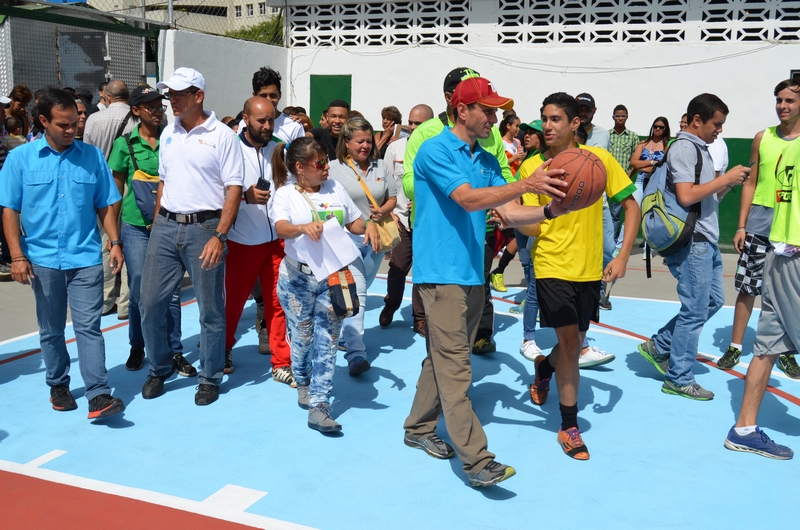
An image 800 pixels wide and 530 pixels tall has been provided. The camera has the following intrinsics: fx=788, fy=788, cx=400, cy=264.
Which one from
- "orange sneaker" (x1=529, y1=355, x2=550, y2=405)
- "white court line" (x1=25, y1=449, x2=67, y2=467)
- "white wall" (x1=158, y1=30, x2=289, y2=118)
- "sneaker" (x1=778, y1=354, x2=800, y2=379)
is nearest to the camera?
"white court line" (x1=25, y1=449, x2=67, y2=467)

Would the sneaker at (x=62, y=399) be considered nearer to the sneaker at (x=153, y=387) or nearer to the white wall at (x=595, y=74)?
the sneaker at (x=153, y=387)

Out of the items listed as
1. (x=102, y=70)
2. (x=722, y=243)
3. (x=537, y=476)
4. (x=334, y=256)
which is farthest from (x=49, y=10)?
(x=722, y=243)

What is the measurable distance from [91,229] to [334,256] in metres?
1.67

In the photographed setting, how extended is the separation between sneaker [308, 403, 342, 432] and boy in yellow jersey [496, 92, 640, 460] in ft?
4.74

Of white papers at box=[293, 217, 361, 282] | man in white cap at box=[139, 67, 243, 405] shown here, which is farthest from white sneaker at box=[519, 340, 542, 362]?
man in white cap at box=[139, 67, 243, 405]

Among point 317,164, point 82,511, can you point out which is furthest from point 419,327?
point 82,511

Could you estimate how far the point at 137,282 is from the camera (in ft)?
20.1

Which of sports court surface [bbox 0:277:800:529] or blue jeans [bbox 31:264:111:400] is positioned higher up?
blue jeans [bbox 31:264:111:400]

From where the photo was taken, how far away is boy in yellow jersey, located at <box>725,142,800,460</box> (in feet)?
15.6

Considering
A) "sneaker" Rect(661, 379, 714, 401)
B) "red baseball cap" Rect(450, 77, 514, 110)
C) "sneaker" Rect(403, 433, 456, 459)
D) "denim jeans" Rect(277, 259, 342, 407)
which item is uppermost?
"red baseball cap" Rect(450, 77, 514, 110)

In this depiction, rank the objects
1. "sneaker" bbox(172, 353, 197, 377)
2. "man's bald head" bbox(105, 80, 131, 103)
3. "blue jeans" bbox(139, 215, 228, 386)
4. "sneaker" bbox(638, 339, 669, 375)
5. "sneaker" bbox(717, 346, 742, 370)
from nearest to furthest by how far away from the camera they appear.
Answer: "blue jeans" bbox(139, 215, 228, 386) → "sneaker" bbox(172, 353, 197, 377) → "sneaker" bbox(638, 339, 669, 375) → "sneaker" bbox(717, 346, 742, 370) → "man's bald head" bbox(105, 80, 131, 103)

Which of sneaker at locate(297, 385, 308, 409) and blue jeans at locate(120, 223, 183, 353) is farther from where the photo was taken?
blue jeans at locate(120, 223, 183, 353)

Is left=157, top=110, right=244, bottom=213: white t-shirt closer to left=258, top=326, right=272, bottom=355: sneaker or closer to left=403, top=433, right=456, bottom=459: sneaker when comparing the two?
left=258, top=326, right=272, bottom=355: sneaker

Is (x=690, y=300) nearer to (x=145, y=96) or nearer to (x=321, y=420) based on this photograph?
(x=321, y=420)
